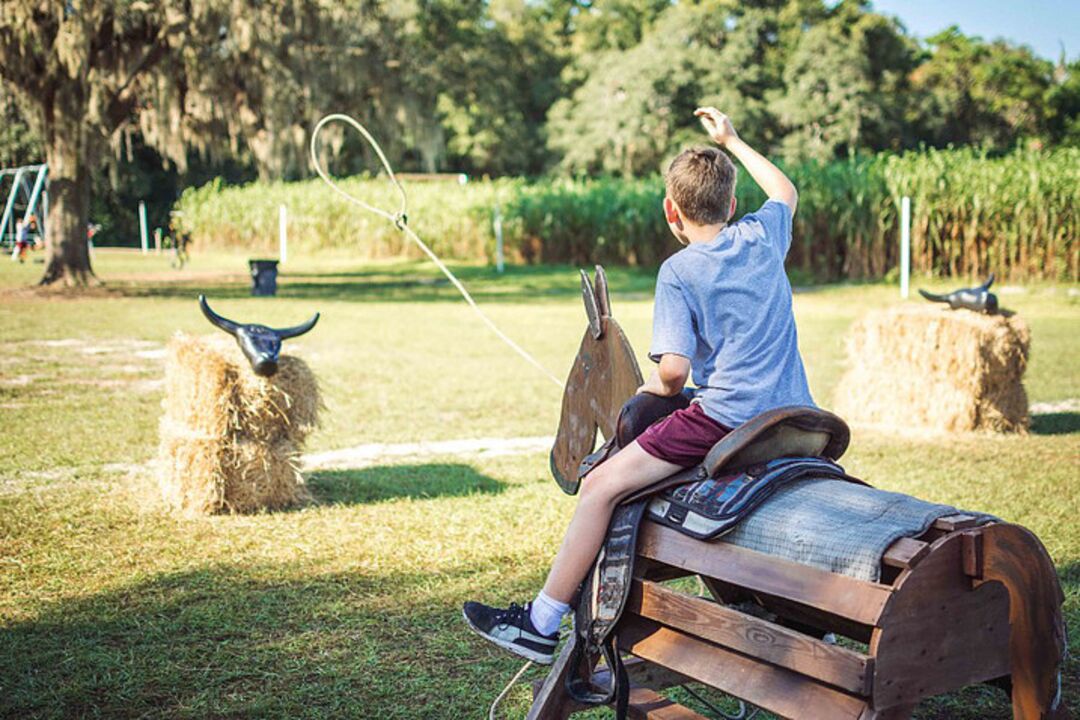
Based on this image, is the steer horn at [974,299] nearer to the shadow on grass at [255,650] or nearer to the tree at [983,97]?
the shadow on grass at [255,650]

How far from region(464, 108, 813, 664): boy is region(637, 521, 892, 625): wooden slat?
19 centimetres

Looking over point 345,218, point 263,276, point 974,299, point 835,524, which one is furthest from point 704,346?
point 345,218

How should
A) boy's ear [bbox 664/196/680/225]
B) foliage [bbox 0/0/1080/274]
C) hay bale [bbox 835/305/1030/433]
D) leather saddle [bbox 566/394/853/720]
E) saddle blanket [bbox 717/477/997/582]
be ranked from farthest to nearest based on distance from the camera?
foliage [bbox 0/0/1080/274]
hay bale [bbox 835/305/1030/433]
boy's ear [bbox 664/196/680/225]
leather saddle [bbox 566/394/853/720]
saddle blanket [bbox 717/477/997/582]

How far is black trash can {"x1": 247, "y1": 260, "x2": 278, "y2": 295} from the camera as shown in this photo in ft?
67.5

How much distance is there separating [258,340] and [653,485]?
372 centimetres

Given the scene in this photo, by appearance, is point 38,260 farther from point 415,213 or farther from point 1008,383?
point 1008,383

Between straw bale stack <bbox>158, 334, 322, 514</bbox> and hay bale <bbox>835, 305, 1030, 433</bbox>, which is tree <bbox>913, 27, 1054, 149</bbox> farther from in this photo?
straw bale stack <bbox>158, 334, 322, 514</bbox>

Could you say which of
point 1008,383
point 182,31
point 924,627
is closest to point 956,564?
point 924,627

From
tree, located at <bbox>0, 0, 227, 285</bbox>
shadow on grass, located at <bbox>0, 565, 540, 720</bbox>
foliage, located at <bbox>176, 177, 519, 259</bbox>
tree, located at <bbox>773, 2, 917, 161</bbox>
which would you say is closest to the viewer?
shadow on grass, located at <bbox>0, 565, 540, 720</bbox>

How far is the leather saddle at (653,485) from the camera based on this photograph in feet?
9.49

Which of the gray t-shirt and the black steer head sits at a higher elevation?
the gray t-shirt

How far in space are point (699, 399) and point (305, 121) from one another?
73.9 feet

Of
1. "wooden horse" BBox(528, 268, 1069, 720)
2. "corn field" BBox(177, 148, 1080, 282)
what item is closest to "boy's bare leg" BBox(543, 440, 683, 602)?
"wooden horse" BBox(528, 268, 1069, 720)

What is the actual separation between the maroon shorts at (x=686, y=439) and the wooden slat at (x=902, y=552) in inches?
25.4
